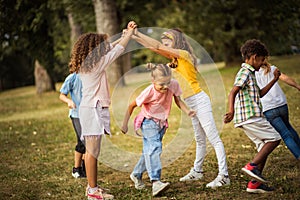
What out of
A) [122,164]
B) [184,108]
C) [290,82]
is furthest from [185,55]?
[122,164]

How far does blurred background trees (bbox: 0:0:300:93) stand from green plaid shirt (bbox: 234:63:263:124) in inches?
375

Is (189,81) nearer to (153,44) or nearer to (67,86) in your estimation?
(153,44)

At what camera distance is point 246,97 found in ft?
17.3

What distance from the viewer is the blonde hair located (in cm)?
536

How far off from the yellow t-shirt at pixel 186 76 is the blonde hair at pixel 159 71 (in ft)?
0.81

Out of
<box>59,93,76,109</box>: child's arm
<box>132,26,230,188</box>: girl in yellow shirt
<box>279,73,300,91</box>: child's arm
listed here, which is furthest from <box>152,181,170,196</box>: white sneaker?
<box>279,73,300,91</box>: child's arm

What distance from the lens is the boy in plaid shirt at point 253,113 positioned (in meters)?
5.14

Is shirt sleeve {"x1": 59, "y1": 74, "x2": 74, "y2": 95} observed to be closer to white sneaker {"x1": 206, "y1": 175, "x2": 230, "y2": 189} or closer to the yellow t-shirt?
the yellow t-shirt

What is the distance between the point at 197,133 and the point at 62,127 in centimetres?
624

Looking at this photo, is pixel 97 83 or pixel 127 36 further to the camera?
pixel 127 36

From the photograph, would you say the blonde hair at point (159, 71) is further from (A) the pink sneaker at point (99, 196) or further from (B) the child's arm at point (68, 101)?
(A) the pink sneaker at point (99, 196)

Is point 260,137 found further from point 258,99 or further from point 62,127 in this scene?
point 62,127

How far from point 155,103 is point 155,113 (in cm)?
11

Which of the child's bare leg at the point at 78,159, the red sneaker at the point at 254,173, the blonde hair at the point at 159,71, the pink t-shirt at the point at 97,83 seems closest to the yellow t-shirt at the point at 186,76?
the blonde hair at the point at 159,71
